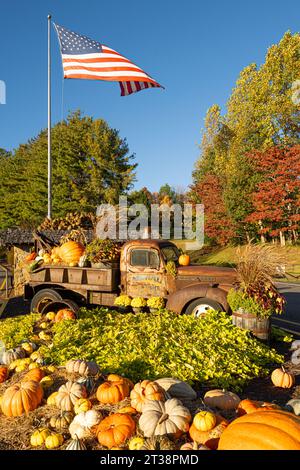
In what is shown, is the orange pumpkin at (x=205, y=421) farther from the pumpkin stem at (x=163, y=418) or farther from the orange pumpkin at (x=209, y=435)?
the pumpkin stem at (x=163, y=418)

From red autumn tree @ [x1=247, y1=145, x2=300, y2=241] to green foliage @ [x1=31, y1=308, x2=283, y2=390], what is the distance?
18.6m

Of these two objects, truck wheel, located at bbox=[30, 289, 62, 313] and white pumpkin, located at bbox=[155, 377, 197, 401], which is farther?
truck wheel, located at bbox=[30, 289, 62, 313]

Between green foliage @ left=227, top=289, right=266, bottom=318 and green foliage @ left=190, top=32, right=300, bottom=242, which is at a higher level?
green foliage @ left=190, top=32, right=300, bottom=242

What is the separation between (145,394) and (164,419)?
0.52 metres

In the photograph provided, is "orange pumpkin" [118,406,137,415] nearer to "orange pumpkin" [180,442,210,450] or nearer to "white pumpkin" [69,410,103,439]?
"white pumpkin" [69,410,103,439]

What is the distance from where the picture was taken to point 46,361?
5426mm

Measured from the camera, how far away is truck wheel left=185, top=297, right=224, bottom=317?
7141 mm

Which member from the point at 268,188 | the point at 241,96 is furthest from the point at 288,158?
the point at 241,96

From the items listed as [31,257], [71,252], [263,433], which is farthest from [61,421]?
[31,257]

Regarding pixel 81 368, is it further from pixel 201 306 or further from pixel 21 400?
pixel 201 306

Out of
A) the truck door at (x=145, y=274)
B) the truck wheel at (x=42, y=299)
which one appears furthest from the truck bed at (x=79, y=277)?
the truck door at (x=145, y=274)

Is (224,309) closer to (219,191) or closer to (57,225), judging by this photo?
(57,225)

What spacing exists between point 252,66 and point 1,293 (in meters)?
29.4

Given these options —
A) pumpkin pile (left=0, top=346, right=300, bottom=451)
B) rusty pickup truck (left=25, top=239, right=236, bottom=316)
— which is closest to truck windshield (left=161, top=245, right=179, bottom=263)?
rusty pickup truck (left=25, top=239, right=236, bottom=316)
